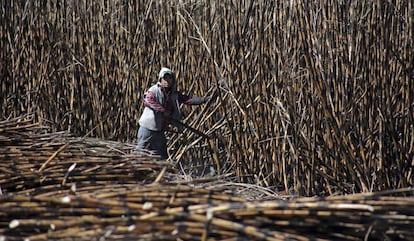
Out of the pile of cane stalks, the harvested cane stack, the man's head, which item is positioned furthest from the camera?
the man's head

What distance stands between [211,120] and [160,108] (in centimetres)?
48

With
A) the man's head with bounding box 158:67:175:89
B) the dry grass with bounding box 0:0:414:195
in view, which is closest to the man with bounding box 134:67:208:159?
the man's head with bounding box 158:67:175:89

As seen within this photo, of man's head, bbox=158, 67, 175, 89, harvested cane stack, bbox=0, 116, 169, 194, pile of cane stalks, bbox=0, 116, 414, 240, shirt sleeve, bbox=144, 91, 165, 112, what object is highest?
man's head, bbox=158, 67, 175, 89

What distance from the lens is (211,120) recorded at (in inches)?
195

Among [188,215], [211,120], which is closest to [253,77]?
[211,120]

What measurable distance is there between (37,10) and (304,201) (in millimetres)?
4132

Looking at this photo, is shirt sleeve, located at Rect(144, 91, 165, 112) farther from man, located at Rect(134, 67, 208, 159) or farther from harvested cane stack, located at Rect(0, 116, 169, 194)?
harvested cane stack, located at Rect(0, 116, 169, 194)

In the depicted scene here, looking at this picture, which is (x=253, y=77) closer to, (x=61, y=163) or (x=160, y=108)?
(x=160, y=108)

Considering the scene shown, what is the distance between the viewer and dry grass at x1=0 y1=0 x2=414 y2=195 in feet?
10.8

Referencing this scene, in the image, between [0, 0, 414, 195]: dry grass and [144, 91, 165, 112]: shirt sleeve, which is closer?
[0, 0, 414, 195]: dry grass

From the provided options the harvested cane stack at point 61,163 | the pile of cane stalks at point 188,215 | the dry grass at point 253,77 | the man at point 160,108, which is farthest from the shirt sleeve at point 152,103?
the pile of cane stalks at point 188,215

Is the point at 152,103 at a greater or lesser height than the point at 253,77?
lesser

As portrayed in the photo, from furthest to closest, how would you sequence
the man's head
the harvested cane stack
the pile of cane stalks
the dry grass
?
the man's head, the dry grass, the harvested cane stack, the pile of cane stalks

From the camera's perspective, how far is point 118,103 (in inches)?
207
